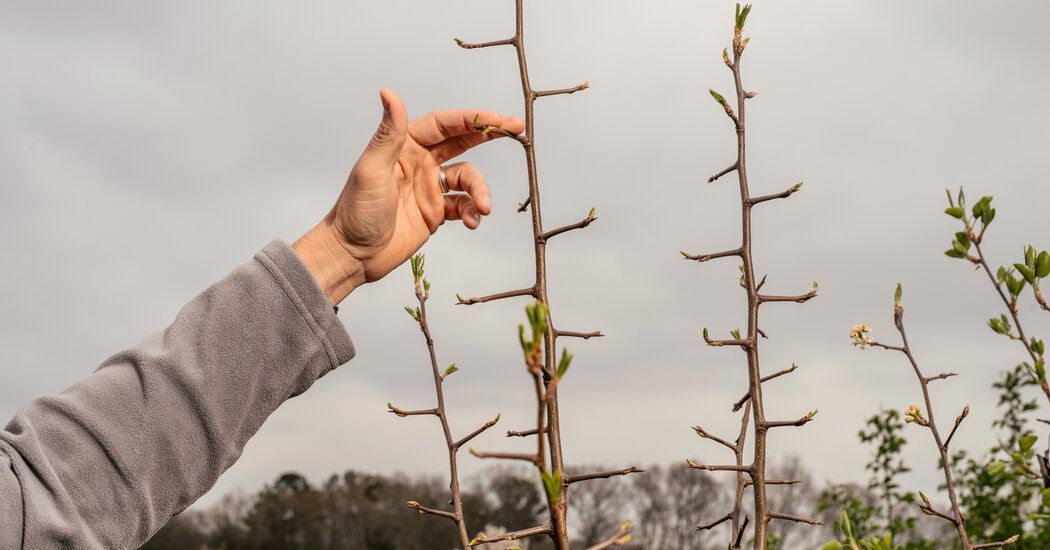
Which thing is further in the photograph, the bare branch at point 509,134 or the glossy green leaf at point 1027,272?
the glossy green leaf at point 1027,272

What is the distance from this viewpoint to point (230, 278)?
158cm

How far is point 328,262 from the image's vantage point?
1701 mm

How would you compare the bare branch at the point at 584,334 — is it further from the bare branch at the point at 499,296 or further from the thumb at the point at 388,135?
the thumb at the point at 388,135

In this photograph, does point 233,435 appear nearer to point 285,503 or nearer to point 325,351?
point 325,351

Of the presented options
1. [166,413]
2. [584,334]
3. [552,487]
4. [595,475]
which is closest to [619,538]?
[552,487]

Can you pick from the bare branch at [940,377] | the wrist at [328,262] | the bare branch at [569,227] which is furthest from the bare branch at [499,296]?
the bare branch at [940,377]

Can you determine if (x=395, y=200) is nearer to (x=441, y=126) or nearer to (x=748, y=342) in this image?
(x=441, y=126)

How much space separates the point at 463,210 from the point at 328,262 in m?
0.34

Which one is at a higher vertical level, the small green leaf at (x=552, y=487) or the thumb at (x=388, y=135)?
the thumb at (x=388, y=135)

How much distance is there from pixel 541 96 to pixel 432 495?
2898 centimetres

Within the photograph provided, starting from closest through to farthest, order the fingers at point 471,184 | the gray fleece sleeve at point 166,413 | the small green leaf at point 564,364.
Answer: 1. the small green leaf at point 564,364
2. the gray fleece sleeve at point 166,413
3. the fingers at point 471,184

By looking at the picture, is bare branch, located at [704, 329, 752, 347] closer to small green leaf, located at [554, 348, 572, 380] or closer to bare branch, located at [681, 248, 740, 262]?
bare branch, located at [681, 248, 740, 262]

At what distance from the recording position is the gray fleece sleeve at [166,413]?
4.65ft

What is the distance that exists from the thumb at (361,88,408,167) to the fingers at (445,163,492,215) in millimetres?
189
